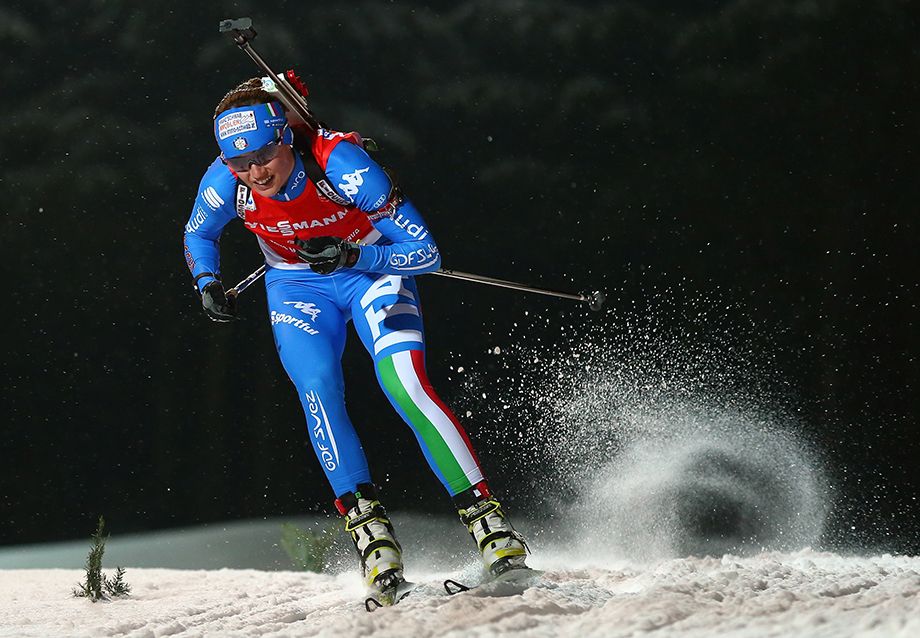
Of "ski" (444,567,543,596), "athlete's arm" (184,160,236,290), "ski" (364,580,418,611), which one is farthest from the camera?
"athlete's arm" (184,160,236,290)

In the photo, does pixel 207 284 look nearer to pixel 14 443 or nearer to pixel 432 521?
pixel 432 521

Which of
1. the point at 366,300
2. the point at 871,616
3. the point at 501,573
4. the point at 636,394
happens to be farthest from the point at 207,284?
the point at 636,394

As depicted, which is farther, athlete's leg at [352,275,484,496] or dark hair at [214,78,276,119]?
dark hair at [214,78,276,119]

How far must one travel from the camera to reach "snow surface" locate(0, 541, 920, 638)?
222 cm

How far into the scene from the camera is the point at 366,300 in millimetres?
3316

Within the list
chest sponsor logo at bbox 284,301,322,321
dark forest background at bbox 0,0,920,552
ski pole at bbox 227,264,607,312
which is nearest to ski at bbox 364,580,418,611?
chest sponsor logo at bbox 284,301,322,321

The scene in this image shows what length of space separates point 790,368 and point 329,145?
323 centimetres

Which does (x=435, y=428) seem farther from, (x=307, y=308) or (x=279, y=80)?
(x=279, y=80)

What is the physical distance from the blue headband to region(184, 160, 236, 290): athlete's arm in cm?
25

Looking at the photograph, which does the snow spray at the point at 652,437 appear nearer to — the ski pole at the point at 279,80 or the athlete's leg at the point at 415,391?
the athlete's leg at the point at 415,391

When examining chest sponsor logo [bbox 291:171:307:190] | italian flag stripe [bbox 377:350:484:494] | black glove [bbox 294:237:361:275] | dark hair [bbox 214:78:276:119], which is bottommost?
italian flag stripe [bbox 377:350:484:494]

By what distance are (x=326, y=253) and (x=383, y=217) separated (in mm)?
281

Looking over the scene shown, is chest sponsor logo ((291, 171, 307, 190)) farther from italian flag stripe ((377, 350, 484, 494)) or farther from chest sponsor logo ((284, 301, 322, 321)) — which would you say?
italian flag stripe ((377, 350, 484, 494))

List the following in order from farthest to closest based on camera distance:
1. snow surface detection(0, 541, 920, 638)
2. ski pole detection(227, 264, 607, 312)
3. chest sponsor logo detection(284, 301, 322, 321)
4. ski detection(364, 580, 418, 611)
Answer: ski pole detection(227, 264, 607, 312)
chest sponsor logo detection(284, 301, 322, 321)
ski detection(364, 580, 418, 611)
snow surface detection(0, 541, 920, 638)
